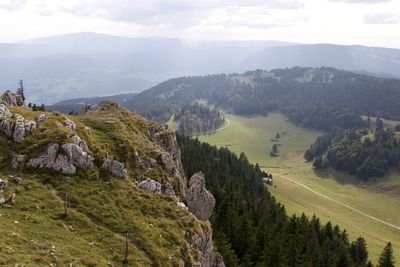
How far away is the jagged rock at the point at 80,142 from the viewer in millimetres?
57681

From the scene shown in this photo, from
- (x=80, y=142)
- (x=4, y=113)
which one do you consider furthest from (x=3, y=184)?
(x=4, y=113)

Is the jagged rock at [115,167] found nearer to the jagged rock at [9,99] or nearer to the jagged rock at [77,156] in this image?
the jagged rock at [77,156]

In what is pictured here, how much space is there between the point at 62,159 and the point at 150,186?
44.5ft

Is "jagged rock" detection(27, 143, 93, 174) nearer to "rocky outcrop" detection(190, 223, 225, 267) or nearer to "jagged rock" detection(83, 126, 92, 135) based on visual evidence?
"jagged rock" detection(83, 126, 92, 135)

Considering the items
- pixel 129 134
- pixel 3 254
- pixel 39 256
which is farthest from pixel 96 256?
pixel 129 134

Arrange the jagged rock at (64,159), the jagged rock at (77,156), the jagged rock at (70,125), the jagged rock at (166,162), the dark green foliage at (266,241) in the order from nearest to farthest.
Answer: the jagged rock at (64,159)
the jagged rock at (77,156)
the jagged rock at (70,125)
the jagged rock at (166,162)
the dark green foliage at (266,241)

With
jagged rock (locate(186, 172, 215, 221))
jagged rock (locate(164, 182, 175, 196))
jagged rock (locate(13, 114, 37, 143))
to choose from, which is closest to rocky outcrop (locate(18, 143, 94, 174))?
jagged rock (locate(13, 114, 37, 143))

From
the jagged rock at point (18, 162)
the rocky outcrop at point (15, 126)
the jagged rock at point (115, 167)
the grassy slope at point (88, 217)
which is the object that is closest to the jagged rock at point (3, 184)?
the grassy slope at point (88, 217)

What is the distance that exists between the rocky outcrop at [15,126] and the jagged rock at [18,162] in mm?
3879

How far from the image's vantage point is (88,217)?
4734cm

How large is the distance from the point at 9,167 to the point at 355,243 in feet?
345

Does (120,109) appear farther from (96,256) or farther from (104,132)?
(96,256)

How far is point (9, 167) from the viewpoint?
51.8 meters

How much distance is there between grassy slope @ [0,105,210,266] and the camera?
126 feet
